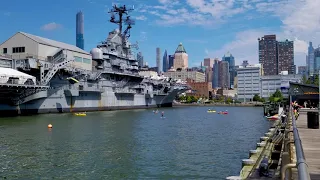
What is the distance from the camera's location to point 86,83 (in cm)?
8775

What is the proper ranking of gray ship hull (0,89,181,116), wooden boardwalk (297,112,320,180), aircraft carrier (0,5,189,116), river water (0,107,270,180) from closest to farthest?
wooden boardwalk (297,112,320,180) → river water (0,107,270,180) → aircraft carrier (0,5,189,116) → gray ship hull (0,89,181,116)

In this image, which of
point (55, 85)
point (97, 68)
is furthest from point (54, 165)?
point (97, 68)

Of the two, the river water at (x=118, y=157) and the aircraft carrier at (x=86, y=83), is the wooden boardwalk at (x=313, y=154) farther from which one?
the aircraft carrier at (x=86, y=83)

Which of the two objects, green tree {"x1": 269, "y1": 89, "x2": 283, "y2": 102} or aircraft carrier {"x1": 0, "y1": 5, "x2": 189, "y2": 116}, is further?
green tree {"x1": 269, "y1": 89, "x2": 283, "y2": 102}

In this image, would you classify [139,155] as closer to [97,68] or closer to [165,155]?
[165,155]

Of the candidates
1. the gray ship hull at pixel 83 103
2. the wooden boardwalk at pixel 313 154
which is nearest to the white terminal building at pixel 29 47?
the gray ship hull at pixel 83 103

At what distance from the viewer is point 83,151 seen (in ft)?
88.1

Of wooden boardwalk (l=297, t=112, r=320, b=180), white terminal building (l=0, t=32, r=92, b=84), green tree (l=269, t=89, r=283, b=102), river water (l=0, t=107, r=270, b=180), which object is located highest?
white terminal building (l=0, t=32, r=92, b=84)

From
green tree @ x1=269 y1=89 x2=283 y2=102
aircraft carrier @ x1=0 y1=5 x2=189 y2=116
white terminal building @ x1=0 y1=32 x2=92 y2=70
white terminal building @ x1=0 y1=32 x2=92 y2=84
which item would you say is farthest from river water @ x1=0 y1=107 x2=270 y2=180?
green tree @ x1=269 y1=89 x2=283 y2=102

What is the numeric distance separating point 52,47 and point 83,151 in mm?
58602

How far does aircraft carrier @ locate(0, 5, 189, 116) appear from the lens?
6700 cm

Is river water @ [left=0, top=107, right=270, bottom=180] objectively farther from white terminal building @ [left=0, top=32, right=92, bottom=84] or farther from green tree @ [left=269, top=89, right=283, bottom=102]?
green tree @ [left=269, top=89, right=283, bottom=102]

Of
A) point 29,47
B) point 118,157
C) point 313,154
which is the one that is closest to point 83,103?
point 29,47

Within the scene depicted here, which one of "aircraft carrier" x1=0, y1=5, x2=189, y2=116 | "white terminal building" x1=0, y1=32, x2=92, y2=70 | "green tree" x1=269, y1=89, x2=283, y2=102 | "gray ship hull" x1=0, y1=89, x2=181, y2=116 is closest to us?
"aircraft carrier" x1=0, y1=5, x2=189, y2=116
